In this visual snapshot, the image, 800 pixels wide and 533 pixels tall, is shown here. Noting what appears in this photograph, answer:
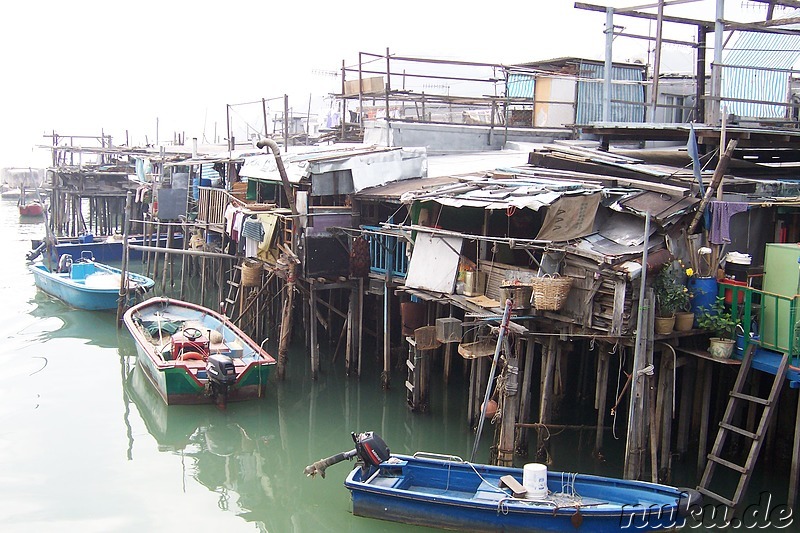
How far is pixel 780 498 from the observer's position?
37.5 feet

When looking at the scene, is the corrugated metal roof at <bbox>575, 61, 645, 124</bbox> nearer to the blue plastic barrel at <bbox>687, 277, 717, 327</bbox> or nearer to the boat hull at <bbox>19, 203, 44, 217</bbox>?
the blue plastic barrel at <bbox>687, 277, 717, 327</bbox>

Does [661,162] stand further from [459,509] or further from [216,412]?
[216,412]

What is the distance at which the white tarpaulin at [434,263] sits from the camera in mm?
13509

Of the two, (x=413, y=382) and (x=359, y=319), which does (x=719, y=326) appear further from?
(x=359, y=319)

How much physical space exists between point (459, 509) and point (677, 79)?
52.9 feet

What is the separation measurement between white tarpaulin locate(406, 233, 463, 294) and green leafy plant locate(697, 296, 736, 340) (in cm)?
400

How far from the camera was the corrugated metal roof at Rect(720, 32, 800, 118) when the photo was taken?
13.1 m

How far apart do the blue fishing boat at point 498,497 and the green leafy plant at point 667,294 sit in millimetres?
2454

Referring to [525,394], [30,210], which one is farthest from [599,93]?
[30,210]

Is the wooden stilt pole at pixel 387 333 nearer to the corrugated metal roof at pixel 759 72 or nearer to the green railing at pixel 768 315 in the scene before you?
the green railing at pixel 768 315

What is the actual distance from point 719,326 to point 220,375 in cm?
884

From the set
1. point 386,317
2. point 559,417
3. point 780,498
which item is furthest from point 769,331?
point 386,317

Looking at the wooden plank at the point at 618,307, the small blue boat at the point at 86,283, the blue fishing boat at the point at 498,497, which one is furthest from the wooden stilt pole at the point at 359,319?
the small blue boat at the point at 86,283

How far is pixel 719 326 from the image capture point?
440 inches
